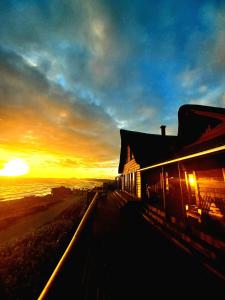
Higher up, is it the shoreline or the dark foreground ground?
the dark foreground ground

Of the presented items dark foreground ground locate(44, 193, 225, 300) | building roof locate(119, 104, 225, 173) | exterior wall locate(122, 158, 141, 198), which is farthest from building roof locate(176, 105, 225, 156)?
exterior wall locate(122, 158, 141, 198)

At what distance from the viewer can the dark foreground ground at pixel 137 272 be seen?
9.15 ft

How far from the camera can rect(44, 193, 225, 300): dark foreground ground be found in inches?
110

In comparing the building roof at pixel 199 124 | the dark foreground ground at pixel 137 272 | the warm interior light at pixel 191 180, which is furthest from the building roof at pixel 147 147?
the dark foreground ground at pixel 137 272

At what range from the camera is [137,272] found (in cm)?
351

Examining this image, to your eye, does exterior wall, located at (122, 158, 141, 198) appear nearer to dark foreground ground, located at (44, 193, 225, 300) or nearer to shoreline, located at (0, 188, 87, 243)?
dark foreground ground, located at (44, 193, 225, 300)

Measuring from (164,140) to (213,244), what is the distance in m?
11.5

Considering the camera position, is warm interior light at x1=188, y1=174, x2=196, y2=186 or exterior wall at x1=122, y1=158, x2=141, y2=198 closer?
warm interior light at x1=188, y1=174, x2=196, y2=186

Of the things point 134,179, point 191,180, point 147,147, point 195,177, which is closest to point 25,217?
point 134,179

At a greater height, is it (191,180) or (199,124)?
(199,124)

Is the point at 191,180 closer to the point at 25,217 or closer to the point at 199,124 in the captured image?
the point at 199,124

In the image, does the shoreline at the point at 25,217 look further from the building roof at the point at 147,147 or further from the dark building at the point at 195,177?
the dark building at the point at 195,177

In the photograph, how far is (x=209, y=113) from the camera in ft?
20.9

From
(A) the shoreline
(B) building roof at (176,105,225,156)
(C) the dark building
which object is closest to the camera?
(C) the dark building
